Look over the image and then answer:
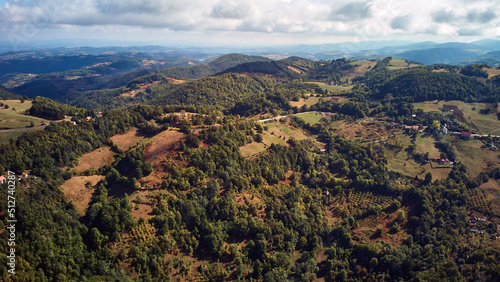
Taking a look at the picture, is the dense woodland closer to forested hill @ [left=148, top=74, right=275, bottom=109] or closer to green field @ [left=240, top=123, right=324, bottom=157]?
green field @ [left=240, top=123, right=324, bottom=157]

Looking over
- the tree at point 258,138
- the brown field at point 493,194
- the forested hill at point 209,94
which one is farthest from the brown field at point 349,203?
the forested hill at point 209,94

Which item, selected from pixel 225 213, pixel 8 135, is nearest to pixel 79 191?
pixel 8 135

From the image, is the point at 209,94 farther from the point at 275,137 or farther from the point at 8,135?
the point at 8,135

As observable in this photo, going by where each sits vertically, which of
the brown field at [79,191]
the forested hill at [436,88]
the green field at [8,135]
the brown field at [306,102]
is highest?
the forested hill at [436,88]

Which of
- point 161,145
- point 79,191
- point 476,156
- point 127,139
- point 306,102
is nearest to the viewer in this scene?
point 79,191

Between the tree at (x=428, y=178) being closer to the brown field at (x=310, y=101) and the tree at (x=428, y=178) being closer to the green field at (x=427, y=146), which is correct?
the green field at (x=427, y=146)

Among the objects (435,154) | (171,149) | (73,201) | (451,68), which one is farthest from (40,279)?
(451,68)
